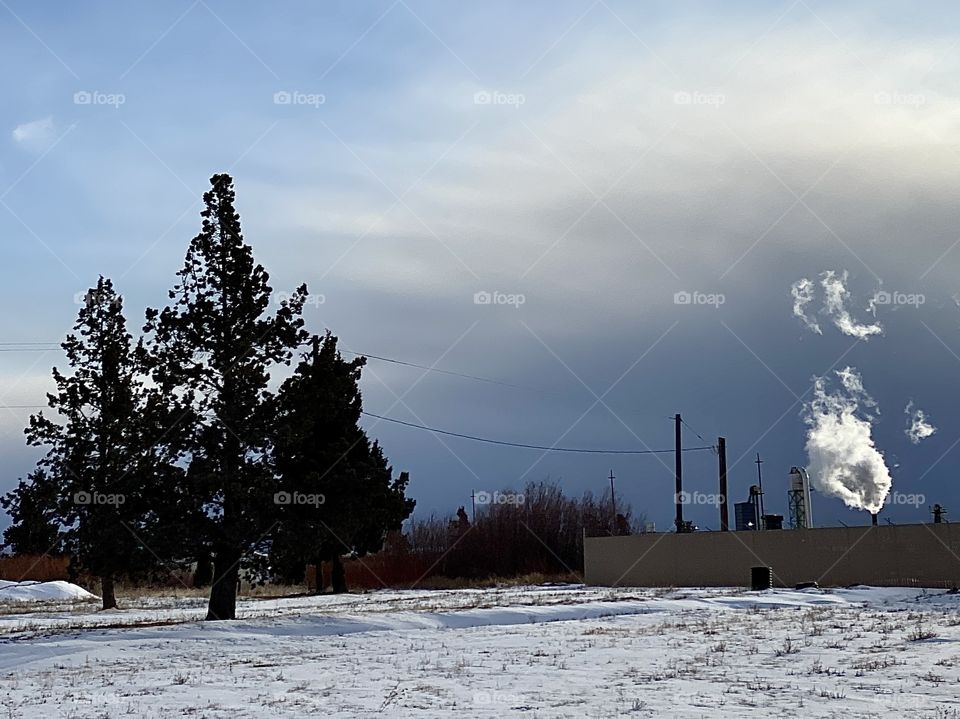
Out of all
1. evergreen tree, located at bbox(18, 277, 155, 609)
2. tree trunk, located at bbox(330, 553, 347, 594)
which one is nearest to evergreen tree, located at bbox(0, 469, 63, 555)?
evergreen tree, located at bbox(18, 277, 155, 609)

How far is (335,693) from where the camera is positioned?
1355 centimetres

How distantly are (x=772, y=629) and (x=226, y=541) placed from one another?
13.2 metres

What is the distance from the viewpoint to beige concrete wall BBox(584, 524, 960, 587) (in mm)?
40156

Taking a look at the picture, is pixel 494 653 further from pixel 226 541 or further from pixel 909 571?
pixel 909 571

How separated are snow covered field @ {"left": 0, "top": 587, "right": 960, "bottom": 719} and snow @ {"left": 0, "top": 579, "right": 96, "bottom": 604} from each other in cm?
Result: 2879

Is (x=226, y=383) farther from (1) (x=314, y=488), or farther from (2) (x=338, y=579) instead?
(2) (x=338, y=579)

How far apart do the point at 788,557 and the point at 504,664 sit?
102 feet

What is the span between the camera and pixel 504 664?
16.3m

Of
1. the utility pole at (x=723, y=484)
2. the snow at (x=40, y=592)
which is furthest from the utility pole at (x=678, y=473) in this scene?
the snow at (x=40, y=592)

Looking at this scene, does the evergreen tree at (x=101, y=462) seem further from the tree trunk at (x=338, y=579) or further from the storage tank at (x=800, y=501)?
the storage tank at (x=800, y=501)

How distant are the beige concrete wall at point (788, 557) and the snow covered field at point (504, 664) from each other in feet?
40.1

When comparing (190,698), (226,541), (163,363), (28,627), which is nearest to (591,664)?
(190,698)

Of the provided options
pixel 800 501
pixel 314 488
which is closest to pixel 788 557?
pixel 800 501

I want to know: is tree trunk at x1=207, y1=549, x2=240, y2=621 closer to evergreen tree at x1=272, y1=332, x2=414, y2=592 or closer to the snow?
evergreen tree at x1=272, y1=332, x2=414, y2=592
